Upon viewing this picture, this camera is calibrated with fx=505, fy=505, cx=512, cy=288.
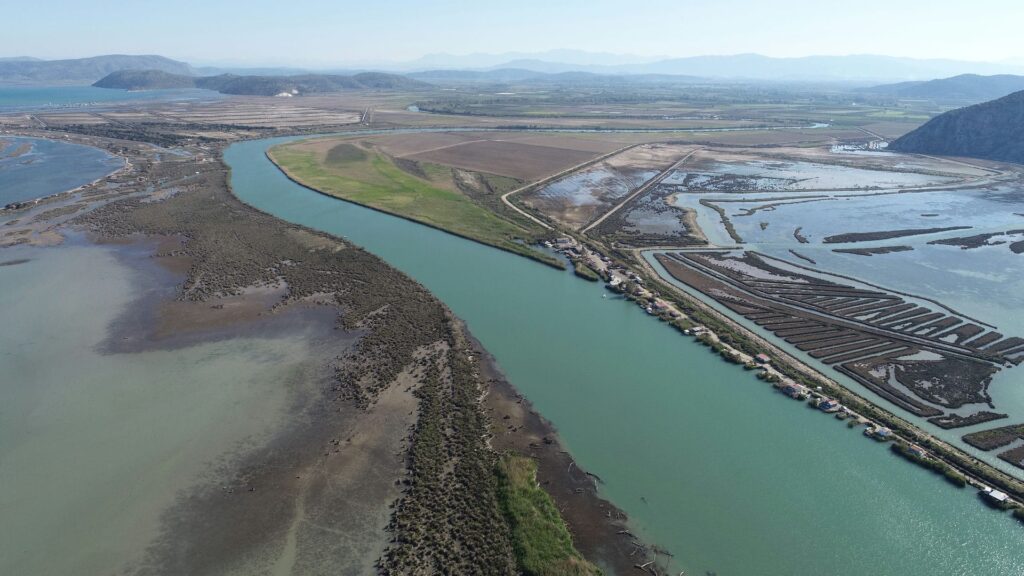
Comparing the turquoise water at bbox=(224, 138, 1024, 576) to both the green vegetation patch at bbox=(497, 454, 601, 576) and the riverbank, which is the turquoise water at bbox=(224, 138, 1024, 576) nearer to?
the green vegetation patch at bbox=(497, 454, 601, 576)

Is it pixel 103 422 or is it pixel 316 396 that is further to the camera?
pixel 316 396

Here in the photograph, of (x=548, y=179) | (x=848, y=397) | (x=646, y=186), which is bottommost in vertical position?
(x=848, y=397)

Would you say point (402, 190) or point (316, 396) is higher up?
point (402, 190)

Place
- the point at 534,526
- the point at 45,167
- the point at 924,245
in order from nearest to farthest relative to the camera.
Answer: the point at 534,526, the point at 924,245, the point at 45,167

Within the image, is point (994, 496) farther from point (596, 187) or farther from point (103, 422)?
point (596, 187)

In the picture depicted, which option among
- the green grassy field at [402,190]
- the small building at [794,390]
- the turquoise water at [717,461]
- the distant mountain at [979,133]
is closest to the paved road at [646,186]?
the green grassy field at [402,190]

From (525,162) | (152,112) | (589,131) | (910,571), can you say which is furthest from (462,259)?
(152,112)

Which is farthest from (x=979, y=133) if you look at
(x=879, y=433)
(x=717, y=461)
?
(x=717, y=461)
